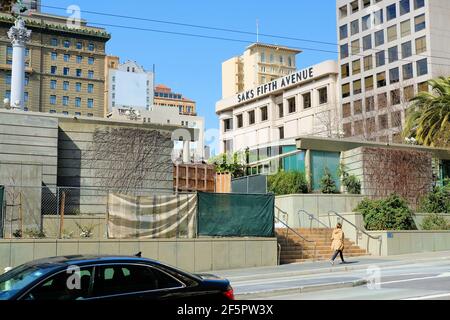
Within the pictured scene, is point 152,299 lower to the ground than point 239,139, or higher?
lower

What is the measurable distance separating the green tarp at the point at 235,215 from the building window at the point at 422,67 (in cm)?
5399

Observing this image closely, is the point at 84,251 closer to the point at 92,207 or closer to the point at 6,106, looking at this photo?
the point at 92,207

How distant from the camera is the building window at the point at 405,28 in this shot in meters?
74.5

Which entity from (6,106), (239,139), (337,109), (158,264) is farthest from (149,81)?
(158,264)

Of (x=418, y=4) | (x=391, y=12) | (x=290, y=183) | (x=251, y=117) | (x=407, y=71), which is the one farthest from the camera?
(x=251, y=117)

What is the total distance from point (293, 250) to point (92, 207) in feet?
29.3

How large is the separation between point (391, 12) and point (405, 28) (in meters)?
3.95

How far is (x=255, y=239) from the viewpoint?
2148cm

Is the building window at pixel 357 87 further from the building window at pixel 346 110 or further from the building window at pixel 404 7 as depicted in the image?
the building window at pixel 404 7

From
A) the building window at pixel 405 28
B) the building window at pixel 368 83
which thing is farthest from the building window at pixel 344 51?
the building window at pixel 405 28

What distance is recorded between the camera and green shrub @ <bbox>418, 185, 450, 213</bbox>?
29.7 metres

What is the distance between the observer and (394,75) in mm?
74688

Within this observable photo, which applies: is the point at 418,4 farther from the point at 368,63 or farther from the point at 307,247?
the point at 307,247

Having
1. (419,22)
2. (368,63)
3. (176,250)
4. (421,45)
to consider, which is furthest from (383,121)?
(176,250)
